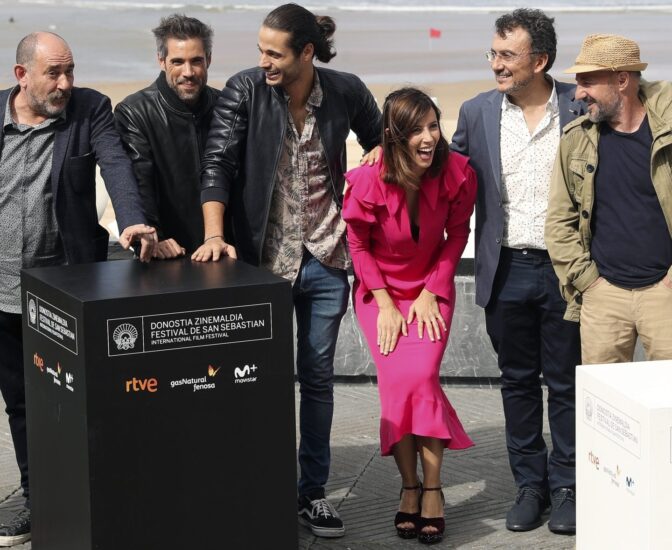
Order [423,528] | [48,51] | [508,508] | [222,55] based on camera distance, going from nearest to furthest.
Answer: [48,51]
[423,528]
[508,508]
[222,55]

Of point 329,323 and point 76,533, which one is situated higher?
point 329,323

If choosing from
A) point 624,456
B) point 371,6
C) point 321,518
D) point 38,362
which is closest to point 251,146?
point 38,362

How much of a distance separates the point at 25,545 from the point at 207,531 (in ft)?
4.15

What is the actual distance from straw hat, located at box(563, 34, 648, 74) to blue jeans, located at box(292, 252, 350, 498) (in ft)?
4.22

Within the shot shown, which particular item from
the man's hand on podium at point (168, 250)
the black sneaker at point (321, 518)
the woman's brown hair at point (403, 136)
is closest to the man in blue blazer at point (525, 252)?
the woman's brown hair at point (403, 136)

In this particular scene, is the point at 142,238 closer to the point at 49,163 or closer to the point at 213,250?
the point at 213,250

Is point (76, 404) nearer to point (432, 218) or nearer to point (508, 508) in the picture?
point (432, 218)

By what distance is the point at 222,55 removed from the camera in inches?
1196

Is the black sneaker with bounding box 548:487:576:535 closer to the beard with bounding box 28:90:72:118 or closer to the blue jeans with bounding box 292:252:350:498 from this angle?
the blue jeans with bounding box 292:252:350:498

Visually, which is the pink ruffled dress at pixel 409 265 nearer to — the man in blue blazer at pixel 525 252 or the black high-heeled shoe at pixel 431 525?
the man in blue blazer at pixel 525 252

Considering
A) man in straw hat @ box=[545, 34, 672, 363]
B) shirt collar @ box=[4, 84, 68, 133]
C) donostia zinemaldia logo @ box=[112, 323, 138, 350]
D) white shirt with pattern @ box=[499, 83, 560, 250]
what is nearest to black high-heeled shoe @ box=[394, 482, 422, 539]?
man in straw hat @ box=[545, 34, 672, 363]

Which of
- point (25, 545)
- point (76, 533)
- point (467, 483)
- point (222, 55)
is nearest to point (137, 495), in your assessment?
point (76, 533)

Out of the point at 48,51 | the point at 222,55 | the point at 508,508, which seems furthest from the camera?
the point at 222,55

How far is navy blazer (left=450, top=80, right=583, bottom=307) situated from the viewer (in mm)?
4906
